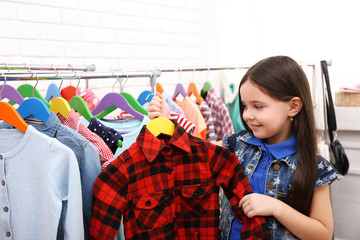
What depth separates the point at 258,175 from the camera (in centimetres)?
130

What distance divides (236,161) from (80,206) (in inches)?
20.3

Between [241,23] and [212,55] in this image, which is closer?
[241,23]

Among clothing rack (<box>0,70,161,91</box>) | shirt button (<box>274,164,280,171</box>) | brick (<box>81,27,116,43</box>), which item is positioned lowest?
shirt button (<box>274,164,280,171</box>)

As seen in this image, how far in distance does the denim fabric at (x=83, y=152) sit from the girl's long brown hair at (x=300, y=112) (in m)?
0.56

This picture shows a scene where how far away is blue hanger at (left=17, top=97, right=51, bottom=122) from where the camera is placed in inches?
45.0

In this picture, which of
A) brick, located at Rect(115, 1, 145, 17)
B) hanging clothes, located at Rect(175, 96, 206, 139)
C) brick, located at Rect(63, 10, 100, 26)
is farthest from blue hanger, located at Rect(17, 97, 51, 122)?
brick, located at Rect(115, 1, 145, 17)

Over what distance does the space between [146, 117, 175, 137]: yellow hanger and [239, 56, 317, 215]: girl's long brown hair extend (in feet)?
0.96

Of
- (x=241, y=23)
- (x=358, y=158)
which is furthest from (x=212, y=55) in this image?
(x=358, y=158)

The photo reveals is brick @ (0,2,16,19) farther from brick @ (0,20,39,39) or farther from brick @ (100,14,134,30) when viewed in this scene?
brick @ (100,14,134,30)

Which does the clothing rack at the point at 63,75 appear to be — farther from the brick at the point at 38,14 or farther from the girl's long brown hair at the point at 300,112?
the brick at the point at 38,14

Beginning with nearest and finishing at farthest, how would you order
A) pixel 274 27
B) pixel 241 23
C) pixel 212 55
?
pixel 274 27, pixel 241 23, pixel 212 55

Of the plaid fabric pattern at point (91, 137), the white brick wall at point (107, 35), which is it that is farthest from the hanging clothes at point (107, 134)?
the white brick wall at point (107, 35)

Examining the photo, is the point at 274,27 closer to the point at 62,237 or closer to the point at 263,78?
the point at 263,78

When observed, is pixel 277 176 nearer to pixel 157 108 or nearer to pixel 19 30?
pixel 157 108
